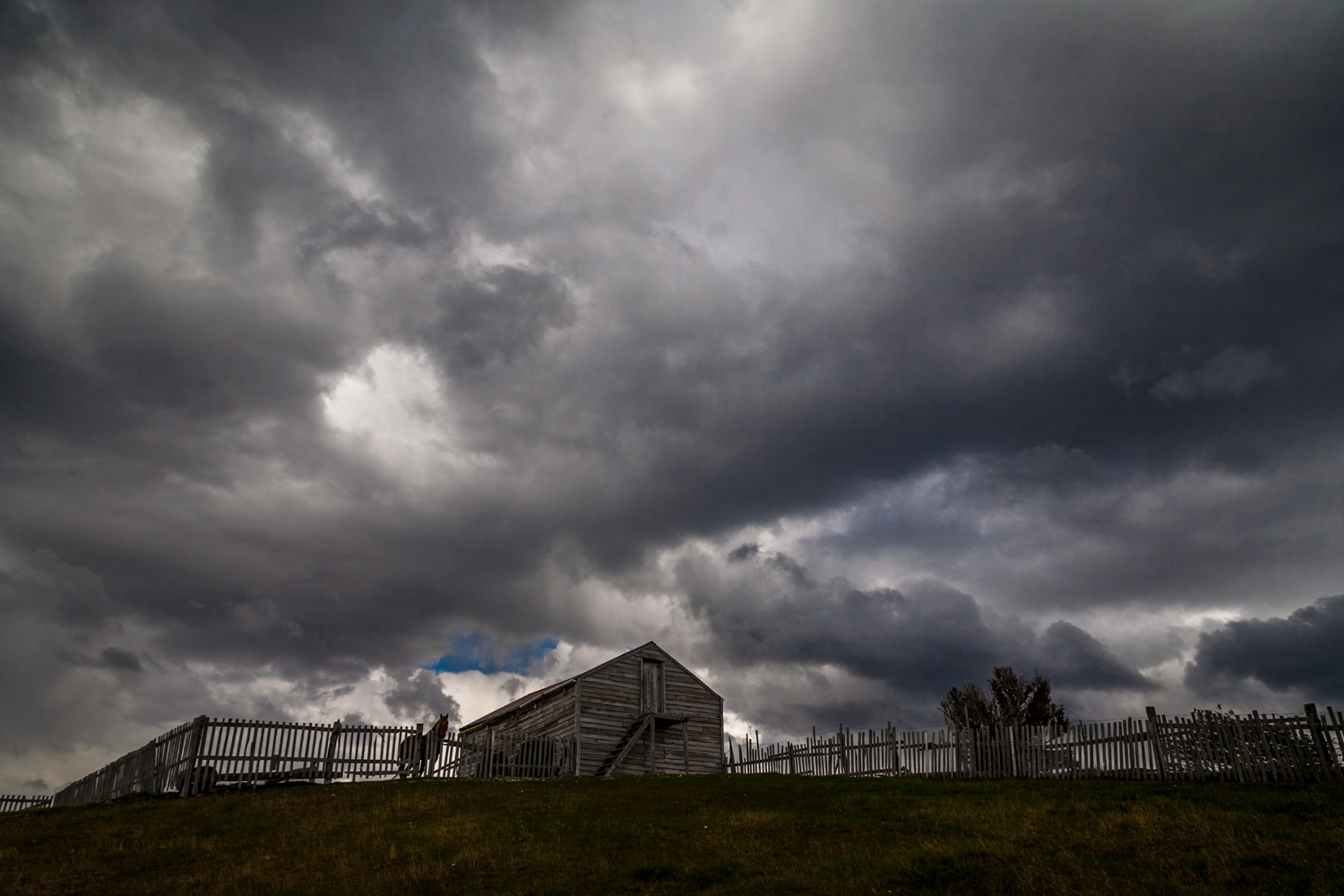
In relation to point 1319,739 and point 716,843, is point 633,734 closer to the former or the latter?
point 716,843

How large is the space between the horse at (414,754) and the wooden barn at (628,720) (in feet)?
24.4

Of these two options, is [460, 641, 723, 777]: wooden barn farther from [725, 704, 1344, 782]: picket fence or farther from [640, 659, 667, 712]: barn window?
[725, 704, 1344, 782]: picket fence

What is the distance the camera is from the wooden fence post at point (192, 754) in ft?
83.4

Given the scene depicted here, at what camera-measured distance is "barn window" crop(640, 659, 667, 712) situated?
42625mm

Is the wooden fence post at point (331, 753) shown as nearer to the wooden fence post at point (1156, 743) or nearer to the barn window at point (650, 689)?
the barn window at point (650, 689)

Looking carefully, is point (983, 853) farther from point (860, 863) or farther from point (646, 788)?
point (646, 788)

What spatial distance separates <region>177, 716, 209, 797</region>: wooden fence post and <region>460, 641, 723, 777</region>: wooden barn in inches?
561

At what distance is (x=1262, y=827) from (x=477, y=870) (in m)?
13.5

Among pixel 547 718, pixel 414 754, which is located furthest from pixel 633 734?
pixel 414 754

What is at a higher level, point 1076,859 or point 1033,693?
point 1033,693

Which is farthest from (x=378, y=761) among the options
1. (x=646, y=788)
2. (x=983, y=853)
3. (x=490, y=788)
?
(x=983, y=853)

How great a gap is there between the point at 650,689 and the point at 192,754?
74.1 feet

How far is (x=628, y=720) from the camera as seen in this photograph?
136 ft

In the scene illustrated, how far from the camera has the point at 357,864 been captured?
548 inches
